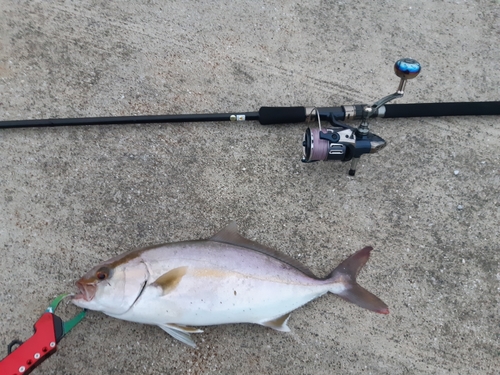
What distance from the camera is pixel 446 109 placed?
234 cm

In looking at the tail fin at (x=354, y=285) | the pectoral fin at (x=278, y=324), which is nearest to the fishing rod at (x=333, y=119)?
the tail fin at (x=354, y=285)

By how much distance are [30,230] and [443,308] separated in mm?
2306

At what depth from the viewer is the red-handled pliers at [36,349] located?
1.69 metres

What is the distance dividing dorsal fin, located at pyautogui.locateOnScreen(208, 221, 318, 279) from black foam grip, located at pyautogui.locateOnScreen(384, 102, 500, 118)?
1022 millimetres

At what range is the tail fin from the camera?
2035mm

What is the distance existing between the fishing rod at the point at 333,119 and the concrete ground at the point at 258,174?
0.30ft

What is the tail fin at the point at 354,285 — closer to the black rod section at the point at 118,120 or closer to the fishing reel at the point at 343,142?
the fishing reel at the point at 343,142

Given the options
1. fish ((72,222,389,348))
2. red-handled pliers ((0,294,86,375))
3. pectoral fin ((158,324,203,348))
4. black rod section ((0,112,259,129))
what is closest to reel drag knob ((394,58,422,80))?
black rod section ((0,112,259,129))

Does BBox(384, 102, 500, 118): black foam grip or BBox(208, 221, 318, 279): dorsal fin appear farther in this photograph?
BBox(384, 102, 500, 118): black foam grip

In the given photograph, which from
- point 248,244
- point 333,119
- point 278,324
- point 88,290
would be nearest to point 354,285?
point 278,324

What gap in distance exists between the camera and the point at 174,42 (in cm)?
253

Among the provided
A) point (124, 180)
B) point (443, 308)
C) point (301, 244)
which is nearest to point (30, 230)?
point (124, 180)

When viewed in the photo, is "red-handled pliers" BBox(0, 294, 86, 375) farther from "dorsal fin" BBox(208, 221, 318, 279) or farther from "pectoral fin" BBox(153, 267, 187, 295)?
"dorsal fin" BBox(208, 221, 318, 279)

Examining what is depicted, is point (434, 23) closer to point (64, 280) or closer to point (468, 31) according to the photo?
point (468, 31)
